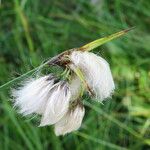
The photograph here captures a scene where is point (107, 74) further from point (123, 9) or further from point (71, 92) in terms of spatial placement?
point (123, 9)

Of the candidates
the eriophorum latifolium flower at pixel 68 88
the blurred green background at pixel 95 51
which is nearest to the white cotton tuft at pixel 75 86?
the eriophorum latifolium flower at pixel 68 88

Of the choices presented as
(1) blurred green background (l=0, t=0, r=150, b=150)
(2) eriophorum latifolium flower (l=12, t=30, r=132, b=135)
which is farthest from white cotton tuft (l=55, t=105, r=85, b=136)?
(1) blurred green background (l=0, t=0, r=150, b=150)

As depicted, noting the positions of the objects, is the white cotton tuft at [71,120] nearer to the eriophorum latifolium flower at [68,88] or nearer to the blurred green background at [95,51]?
the eriophorum latifolium flower at [68,88]

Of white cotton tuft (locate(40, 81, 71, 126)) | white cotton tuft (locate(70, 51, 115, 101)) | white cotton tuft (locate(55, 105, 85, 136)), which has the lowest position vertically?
white cotton tuft (locate(55, 105, 85, 136))

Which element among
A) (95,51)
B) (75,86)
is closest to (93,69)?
(75,86)

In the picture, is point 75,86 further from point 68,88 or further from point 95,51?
point 95,51

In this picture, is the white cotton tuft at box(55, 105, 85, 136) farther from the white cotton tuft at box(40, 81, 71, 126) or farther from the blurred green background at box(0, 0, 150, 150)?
the blurred green background at box(0, 0, 150, 150)
